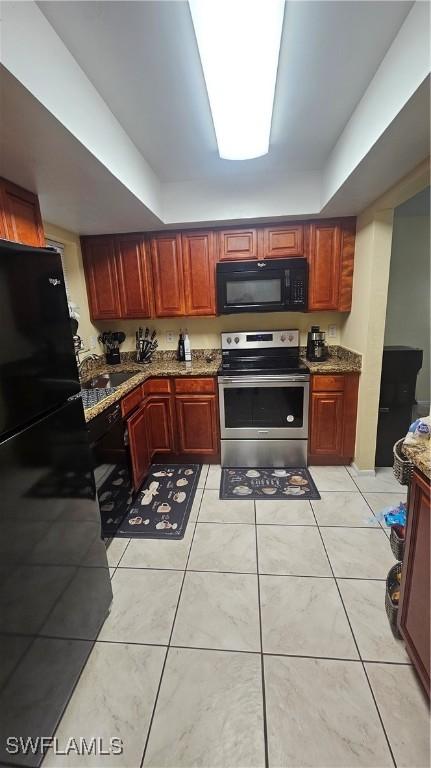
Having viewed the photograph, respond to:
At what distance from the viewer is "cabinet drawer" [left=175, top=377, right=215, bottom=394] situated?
274cm

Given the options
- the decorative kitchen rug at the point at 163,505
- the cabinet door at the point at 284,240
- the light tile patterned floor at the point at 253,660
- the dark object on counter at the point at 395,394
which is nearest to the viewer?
the light tile patterned floor at the point at 253,660

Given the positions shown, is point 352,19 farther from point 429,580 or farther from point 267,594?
point 267,594

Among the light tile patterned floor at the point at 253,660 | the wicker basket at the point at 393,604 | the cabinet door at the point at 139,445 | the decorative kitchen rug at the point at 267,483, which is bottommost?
the light tile patterned floor at the point at 253,660

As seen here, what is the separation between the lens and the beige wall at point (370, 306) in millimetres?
2250

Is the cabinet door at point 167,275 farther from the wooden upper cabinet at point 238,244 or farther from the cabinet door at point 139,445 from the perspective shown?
the cabinet door at point 139,445

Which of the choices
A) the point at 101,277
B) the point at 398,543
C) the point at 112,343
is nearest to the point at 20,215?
the point at 101,277

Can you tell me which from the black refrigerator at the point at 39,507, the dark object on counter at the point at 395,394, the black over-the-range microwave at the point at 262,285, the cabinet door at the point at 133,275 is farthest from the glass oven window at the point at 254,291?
the black refrigerator at the point at 39,507

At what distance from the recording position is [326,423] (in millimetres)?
2717

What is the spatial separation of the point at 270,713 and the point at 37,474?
1.21 m

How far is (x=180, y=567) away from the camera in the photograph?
1801 millimetres

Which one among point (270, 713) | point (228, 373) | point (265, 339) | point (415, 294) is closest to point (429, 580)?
point (270, 713)

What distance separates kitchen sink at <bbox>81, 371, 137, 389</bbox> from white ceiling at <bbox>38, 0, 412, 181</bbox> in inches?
63.7

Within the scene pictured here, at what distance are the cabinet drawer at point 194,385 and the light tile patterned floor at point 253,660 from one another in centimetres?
118

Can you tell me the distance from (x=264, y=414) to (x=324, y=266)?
4.57ft
